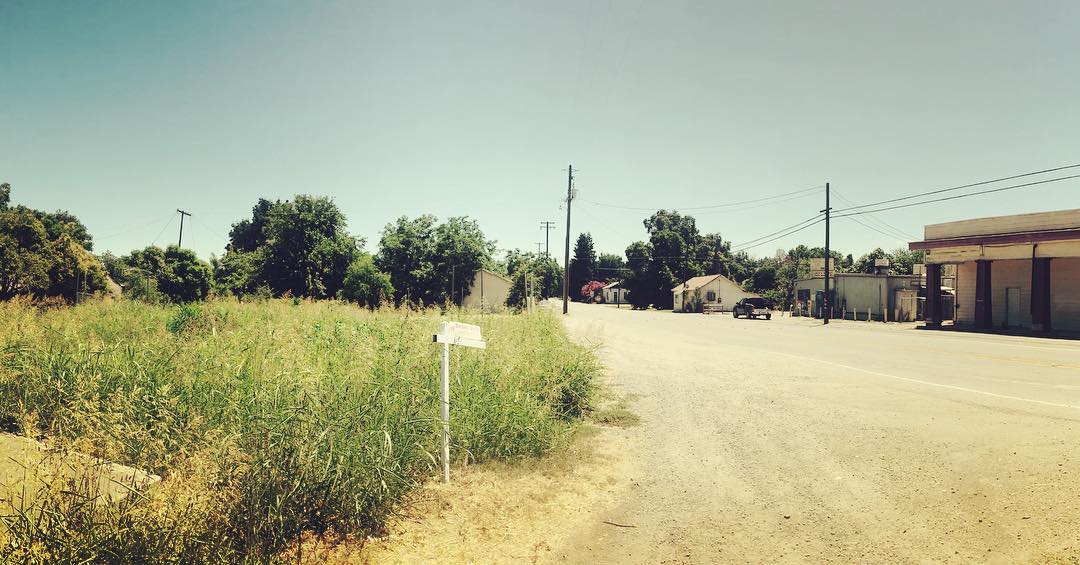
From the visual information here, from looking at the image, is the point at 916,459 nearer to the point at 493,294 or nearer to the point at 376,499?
the point at 376,499

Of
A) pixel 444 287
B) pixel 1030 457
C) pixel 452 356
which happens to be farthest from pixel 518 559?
pixel 444 287

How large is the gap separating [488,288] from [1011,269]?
104 ft

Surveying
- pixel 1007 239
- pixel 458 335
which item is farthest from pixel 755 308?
pixel 458 335

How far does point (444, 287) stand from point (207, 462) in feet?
102

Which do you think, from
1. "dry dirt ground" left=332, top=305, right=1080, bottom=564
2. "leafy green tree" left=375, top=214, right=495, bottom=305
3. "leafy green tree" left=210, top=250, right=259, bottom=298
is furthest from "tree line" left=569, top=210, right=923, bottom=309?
"dry dirt ground" left=332, top=305, right=1080, bottom=564

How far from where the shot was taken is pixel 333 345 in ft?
23.6

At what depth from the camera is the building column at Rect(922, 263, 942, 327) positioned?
2905cm

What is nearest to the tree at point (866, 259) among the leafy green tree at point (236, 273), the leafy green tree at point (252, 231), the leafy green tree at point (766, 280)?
the leafy green tree at point (766, 280)

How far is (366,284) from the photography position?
31.9 metres

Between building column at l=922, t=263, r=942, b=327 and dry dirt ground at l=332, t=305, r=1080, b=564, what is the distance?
2393 centimetres

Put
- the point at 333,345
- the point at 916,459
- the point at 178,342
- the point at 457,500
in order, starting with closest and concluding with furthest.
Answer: the point at 457,500, the point at 916,459, the point at 178,342, the point at 333,345

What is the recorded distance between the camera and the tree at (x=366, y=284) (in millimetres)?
29906

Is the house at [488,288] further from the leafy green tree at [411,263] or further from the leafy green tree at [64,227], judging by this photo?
the leafy green tree at [64,227]

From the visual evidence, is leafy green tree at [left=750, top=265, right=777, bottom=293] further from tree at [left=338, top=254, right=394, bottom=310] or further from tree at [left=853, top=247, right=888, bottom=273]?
tree at [left=338, top=254, right=394, bottom=310]
